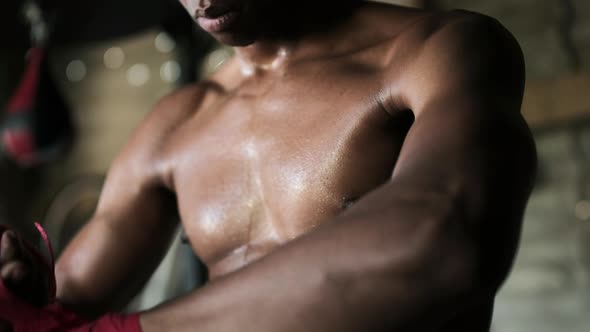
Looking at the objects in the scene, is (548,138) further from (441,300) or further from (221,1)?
(441,300)

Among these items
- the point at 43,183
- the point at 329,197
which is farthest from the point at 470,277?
the point at 43,183

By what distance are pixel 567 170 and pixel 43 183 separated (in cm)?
308

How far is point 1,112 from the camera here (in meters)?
4.23

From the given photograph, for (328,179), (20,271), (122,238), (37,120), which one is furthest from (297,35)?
(37,120)

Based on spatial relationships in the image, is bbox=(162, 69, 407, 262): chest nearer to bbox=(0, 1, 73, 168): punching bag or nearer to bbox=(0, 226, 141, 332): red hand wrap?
bbox=(0, 226, 141, 332): red hand wrap

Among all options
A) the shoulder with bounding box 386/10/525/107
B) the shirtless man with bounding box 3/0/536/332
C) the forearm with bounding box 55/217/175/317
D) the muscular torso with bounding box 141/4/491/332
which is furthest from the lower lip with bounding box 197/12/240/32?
the forearm with bounding box 55/217/175/317

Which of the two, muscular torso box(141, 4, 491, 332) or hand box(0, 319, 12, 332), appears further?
muscular torso box(141, 4, 491, 332)

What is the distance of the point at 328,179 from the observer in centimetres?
83

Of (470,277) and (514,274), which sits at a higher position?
(470,277)

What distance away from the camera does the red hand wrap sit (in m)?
0.62

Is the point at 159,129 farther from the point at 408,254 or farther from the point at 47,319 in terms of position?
the point at 408,254

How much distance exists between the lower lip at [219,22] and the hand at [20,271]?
37cm

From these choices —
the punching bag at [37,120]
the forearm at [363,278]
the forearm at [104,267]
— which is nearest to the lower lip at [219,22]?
the forearm at [104,267]

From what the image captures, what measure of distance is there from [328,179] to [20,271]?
0.36 m
